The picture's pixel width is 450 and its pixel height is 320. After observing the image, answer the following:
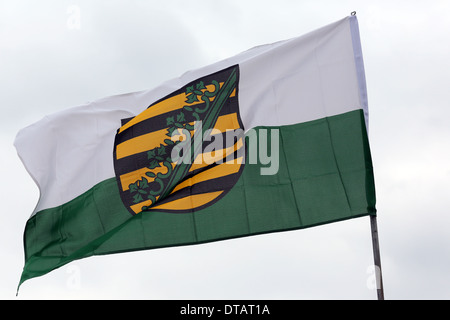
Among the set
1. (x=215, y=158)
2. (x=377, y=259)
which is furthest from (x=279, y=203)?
(x=377, y=259)

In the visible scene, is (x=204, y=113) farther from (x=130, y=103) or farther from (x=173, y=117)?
(x=130, y=103)

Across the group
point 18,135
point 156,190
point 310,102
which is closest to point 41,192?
point 18,135

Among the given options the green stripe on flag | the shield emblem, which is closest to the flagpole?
the green stripe on flag

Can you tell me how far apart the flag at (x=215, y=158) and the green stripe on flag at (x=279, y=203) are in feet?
0.05

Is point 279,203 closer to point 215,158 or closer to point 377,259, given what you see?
point 215,158

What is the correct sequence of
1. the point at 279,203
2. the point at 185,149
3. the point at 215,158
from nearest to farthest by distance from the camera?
the point at 279,203 → the point at 215,158 → the point at 185,149

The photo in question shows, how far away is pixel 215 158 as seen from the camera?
46.8ft

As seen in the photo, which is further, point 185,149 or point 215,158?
point 185,149

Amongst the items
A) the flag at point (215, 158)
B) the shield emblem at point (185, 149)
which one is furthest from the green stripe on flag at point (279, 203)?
the shield emblem at point (185, 149)

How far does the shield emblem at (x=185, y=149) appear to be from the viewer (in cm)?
1412

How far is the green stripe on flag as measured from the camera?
1308 centimetres

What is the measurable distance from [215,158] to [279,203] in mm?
1420

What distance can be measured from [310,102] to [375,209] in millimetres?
2190

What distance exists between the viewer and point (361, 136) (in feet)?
44.0
